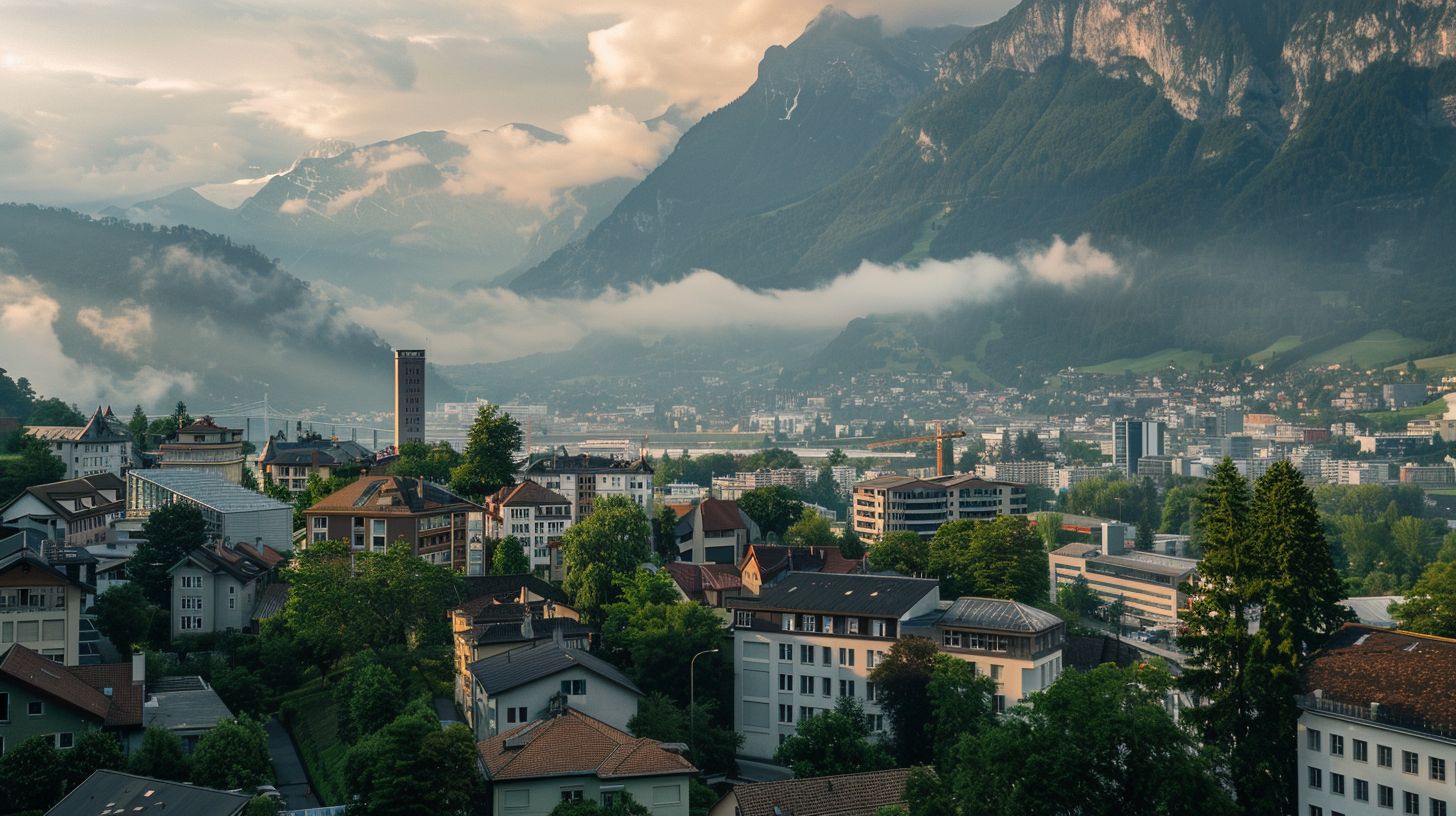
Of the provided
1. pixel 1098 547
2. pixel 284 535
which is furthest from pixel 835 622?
pixel 1098 547

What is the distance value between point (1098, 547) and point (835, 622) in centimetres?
10016

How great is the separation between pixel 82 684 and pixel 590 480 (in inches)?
A: 2282

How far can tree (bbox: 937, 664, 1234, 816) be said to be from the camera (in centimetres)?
4206

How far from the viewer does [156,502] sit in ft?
281

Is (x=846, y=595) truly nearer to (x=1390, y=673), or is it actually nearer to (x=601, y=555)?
(x=601, y=555)

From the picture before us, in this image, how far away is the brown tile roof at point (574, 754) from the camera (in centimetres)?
4699

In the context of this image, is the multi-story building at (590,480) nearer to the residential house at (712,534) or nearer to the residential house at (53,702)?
the residential house at (712,534)

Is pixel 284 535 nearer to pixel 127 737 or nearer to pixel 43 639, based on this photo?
pixel 43 639

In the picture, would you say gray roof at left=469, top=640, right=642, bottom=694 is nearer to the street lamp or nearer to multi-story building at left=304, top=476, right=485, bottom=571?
the street lamp

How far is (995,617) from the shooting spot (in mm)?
62250

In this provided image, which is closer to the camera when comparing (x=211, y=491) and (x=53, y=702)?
(x=53, y=702)

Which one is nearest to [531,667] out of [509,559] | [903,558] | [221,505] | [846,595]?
[846,595]

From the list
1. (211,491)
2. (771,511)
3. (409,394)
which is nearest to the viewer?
(211,491)

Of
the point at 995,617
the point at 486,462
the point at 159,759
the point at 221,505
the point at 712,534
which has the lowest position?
the point at 159,759
